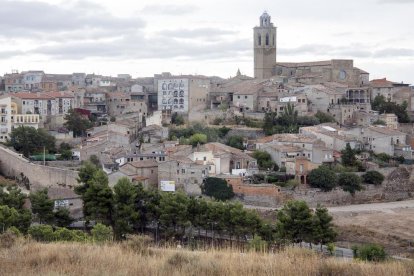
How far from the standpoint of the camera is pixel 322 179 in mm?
24953

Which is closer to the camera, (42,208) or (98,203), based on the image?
(42,208)

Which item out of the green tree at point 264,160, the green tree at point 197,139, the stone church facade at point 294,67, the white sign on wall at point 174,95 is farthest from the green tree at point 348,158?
the stone church facade at point 294,67

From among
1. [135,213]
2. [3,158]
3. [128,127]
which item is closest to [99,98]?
[128,127]

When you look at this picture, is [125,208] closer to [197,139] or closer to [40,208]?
[40,208]

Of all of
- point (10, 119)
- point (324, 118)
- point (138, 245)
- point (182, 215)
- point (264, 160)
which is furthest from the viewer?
point (324, 118)

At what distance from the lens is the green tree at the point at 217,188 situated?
947 inches

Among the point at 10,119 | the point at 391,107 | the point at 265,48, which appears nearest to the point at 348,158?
the point at 391,107

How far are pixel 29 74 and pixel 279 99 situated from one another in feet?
64.7

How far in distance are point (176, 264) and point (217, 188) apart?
17057 mm

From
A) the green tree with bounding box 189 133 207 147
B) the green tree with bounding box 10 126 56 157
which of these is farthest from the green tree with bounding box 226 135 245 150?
the green tree with bounding box 10 126 56 157

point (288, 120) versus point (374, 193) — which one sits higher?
point (288, 120)

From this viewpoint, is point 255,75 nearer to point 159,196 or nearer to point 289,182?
point 289,182

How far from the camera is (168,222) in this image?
19922 millimetres

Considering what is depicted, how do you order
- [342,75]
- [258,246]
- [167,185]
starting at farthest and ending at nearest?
[342,75] < [167,185] < [258,246]
